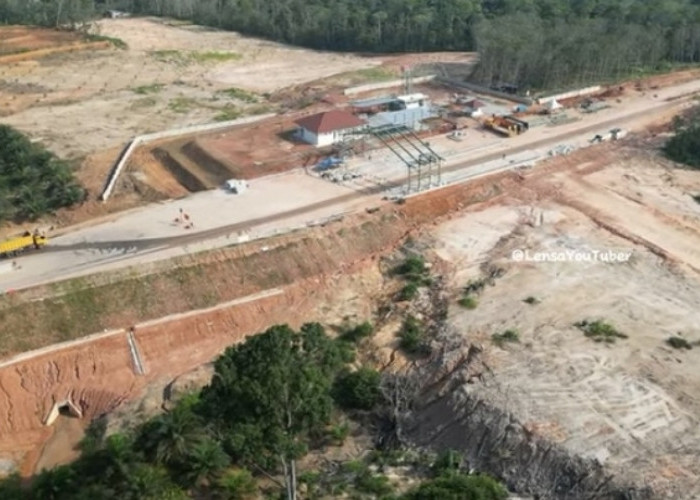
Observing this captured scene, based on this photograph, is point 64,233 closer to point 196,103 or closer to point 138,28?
point 196,103

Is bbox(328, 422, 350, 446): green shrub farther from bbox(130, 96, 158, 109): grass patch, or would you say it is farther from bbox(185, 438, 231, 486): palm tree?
bbox(130, 96, 158, 109): grass patch

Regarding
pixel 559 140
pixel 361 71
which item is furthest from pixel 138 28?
pixel 559 140

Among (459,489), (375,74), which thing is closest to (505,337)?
(459,489)

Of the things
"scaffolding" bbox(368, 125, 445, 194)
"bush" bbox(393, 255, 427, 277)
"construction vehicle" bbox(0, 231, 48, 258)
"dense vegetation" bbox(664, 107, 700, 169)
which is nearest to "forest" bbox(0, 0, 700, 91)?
"dense vegetation" bbox(664, 107, 700, 169)

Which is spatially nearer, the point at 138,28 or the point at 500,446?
the point at 500,446

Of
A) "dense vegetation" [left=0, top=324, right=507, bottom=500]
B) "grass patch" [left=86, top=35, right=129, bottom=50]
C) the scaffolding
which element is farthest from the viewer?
"grass patch" [left=86, top=35, right=129, bottom=50]
